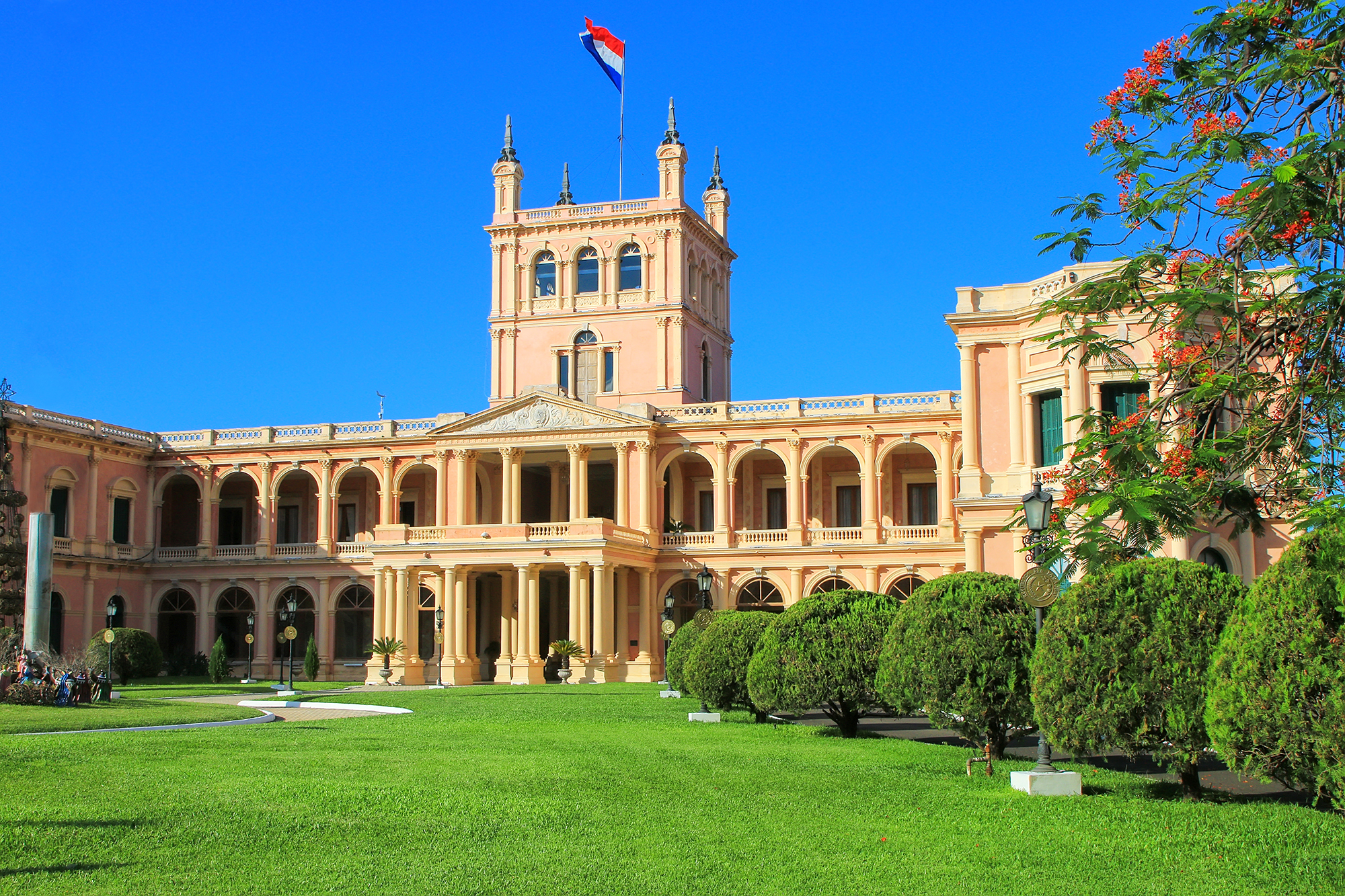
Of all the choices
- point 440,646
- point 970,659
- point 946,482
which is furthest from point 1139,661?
point 440,646

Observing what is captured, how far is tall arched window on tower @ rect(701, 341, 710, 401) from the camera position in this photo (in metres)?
54.7

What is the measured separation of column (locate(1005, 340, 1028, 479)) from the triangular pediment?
16.8 metres

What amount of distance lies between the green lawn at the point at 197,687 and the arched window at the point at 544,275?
16.8m

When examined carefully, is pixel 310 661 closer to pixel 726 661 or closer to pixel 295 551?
pixel 295 551

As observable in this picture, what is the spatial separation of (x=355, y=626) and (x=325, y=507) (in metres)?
4.77

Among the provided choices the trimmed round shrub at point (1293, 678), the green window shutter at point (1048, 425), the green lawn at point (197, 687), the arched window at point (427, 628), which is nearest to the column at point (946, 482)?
the green window shutter at point (1048, 425)

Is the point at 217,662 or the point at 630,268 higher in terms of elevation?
the point at 630,268

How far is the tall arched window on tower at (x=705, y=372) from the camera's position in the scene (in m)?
54.7

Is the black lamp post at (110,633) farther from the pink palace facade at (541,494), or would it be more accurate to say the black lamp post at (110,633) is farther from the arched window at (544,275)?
the arched window at (544,275)

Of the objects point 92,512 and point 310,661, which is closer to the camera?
point 310,661

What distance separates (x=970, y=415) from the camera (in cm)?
3434

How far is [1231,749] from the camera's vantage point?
416 inches

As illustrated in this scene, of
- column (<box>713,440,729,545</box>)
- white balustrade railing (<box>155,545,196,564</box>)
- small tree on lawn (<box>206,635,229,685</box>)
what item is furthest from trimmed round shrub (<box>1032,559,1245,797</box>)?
white balustrade railing (<box>155,545,196,564</box>)

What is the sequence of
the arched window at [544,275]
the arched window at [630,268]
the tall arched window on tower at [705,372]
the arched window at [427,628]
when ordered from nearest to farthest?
1. the arched window at [427,628]
2. the arched window at [630,268]
3. the arched window at [544,275]
4. the tall arched window on tower at [705,372]
